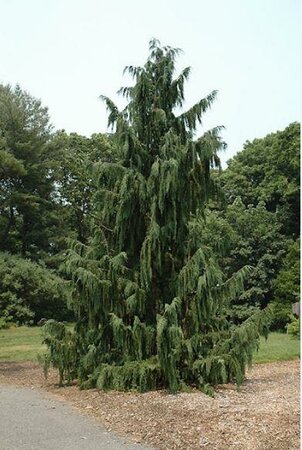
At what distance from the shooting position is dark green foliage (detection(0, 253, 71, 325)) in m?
30.8

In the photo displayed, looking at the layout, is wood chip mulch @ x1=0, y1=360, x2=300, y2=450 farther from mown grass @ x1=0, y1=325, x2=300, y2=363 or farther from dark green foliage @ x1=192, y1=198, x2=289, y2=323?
dark green foliage @ x1=192, y1=198, x2=289, y2=323

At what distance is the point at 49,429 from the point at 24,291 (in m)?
25.4

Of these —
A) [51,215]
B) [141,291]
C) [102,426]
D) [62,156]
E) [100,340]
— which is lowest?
[102,426]

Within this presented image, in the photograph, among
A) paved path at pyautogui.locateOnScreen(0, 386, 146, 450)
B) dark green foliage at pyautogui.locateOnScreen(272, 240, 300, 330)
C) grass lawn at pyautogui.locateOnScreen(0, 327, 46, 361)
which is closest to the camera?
paved path at pyautogui.locateOnScreen(0, 386, 146, 450)

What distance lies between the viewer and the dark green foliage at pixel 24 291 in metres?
30.8

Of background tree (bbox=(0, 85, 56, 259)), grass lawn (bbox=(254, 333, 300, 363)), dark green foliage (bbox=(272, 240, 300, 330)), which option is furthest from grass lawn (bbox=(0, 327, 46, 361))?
dark green foliage (bbox=(272, 240, 300, 330))

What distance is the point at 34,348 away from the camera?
2019cm

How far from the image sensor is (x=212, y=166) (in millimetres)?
10336

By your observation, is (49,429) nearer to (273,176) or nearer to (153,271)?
(153,271)

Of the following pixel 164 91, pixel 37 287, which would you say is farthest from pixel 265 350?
pixel 37 287

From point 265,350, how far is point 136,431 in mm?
11541

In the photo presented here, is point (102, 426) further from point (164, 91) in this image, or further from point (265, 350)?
point (265, 350)

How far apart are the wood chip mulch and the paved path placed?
27cm

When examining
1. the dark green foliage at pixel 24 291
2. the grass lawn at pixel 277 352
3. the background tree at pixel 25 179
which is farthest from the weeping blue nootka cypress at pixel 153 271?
the background tree at pixel 25 179
